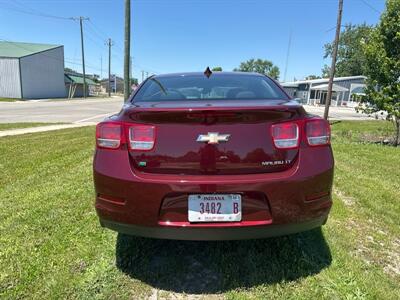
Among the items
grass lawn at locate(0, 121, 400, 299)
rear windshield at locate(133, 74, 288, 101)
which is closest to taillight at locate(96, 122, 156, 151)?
rear windshield at locate(133, 74, 288, 101)

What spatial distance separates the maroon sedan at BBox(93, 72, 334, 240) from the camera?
218 centimetres

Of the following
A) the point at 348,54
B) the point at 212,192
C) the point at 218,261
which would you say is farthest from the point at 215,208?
the point at 348,54

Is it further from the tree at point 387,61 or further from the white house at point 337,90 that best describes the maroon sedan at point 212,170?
the white house at point 337,90

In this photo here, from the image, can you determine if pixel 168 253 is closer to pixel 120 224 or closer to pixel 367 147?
pixel 120 224

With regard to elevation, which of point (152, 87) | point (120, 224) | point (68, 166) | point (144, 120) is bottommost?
point (68, 166)

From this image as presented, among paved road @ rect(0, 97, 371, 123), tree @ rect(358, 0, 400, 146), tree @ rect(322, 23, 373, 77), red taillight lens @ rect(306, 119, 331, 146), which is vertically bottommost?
paved road @ rect(0, 97, 371, 123)

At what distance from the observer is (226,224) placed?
223cm

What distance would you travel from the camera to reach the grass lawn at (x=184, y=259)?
2.38 m

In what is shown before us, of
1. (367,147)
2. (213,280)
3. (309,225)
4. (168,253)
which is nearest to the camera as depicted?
(309,225)

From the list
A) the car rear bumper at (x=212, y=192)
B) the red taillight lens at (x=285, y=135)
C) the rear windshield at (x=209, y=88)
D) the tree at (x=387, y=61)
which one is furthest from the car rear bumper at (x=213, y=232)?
the tree at (x=387, y=61)

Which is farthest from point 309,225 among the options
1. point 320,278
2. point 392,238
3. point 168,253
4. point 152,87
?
point 152,87

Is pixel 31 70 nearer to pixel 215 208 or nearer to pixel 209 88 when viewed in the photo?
pixel 209 88

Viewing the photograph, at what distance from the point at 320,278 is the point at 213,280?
0.81 meters

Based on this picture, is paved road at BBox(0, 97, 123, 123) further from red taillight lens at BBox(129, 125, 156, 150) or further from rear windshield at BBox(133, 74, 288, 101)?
red taillight lens at BBox(129, 125, 156, 150)
